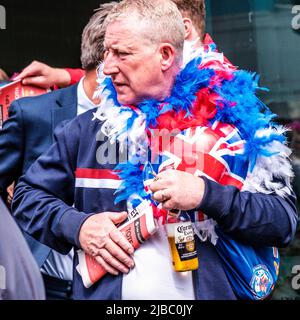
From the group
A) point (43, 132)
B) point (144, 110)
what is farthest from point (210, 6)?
point (144, 110)

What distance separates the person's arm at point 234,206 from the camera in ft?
6.21

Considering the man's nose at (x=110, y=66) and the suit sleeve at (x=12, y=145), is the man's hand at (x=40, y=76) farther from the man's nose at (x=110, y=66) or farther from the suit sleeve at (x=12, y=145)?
the man's nose at (x=110, y=66)

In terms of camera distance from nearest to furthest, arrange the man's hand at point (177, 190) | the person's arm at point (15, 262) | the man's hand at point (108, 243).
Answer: the person's arm at point (15, 262), the man's hand at point (177, 190), the man's hand at point (108, 243)

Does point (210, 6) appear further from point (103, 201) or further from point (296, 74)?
point (103, 201)

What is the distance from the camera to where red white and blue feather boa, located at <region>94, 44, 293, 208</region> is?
6.71ft

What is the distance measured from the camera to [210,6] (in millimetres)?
3551

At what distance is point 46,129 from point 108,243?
73 cm

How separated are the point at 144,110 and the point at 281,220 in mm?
494

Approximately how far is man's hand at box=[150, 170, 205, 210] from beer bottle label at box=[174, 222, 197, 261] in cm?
6

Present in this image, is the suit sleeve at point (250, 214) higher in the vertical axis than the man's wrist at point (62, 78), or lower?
lower

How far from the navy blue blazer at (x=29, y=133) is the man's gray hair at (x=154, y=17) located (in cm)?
61

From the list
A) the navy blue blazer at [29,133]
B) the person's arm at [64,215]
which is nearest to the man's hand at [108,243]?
the person's arm at [64,215]

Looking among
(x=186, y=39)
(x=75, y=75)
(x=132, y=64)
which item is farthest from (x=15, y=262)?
(x=75, y=75)

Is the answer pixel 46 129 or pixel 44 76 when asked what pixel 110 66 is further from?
pixel 44 76
